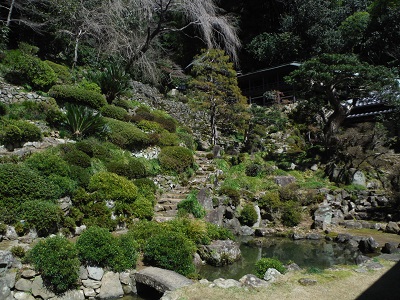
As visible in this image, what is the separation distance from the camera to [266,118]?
2058cm

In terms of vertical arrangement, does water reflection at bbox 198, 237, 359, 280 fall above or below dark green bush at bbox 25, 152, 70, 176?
below

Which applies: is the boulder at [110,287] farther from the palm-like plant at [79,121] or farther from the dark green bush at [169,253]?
the palm-like plant at [79,121]

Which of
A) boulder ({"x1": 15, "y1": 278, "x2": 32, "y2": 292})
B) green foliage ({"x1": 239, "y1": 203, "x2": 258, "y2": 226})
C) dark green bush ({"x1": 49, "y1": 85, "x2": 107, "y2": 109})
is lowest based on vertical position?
green foliage ({"x1": 239, "y1": 203, "x2": 258, "y2": 226})

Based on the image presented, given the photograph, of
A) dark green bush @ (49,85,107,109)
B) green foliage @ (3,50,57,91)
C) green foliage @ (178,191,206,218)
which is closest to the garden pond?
green foliage @ (178,191,206,218)

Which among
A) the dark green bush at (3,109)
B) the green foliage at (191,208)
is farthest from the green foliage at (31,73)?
the green foliage at (191,208)

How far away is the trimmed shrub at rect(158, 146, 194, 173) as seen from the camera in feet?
48.8

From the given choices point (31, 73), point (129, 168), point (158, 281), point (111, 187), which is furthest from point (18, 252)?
point (31, 73)

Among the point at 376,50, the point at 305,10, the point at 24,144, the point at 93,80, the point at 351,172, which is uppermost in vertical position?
the point at 305,10

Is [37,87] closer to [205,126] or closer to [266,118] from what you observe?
[205,126]

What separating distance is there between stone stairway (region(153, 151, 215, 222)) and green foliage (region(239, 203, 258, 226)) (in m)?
1.96

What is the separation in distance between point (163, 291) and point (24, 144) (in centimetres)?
797

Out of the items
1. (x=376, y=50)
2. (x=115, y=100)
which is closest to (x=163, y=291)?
(x=115, y=100)

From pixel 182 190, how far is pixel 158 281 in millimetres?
7562

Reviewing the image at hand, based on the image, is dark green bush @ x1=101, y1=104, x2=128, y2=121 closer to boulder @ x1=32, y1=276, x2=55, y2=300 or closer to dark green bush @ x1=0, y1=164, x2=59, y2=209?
dark green bush @ x1=0, y1=164, x2=59, y2=209
